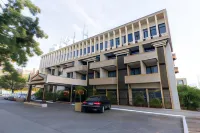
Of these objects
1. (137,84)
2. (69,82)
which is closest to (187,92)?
(137,84)

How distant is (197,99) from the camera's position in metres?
15.2

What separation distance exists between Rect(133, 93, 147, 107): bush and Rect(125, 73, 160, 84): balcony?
2.24m

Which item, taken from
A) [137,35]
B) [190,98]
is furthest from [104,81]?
[190,98]

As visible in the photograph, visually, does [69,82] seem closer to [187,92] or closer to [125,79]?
[125,79]

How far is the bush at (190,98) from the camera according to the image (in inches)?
597

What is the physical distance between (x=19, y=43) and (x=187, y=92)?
19.1 metres

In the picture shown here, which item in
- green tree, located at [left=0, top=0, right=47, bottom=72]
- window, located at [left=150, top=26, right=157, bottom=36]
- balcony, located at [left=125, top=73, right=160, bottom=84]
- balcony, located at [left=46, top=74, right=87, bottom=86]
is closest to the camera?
green tree, located at [left=0, top=0, right=47, bottom=72]

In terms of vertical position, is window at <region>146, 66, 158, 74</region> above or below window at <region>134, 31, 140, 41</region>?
below

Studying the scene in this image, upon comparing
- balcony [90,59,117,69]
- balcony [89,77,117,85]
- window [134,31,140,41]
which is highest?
window [134,31,140,41]

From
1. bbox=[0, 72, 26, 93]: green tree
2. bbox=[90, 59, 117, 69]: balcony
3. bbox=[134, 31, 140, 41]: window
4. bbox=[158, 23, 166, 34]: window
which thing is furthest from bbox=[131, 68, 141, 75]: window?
bbox=[0, 72, 26, 93]: green tree

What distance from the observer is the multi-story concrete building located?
16.8 meters

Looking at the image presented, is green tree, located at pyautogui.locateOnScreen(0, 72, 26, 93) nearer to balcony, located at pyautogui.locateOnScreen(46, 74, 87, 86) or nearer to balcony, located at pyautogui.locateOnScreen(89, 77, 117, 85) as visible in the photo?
balcony, located at pyautogui.locateOnScreen(46, 74, 87, 86)

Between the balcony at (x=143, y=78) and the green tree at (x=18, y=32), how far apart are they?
14.1m

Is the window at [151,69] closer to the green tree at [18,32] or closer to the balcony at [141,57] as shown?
the balcony at [141,57]
